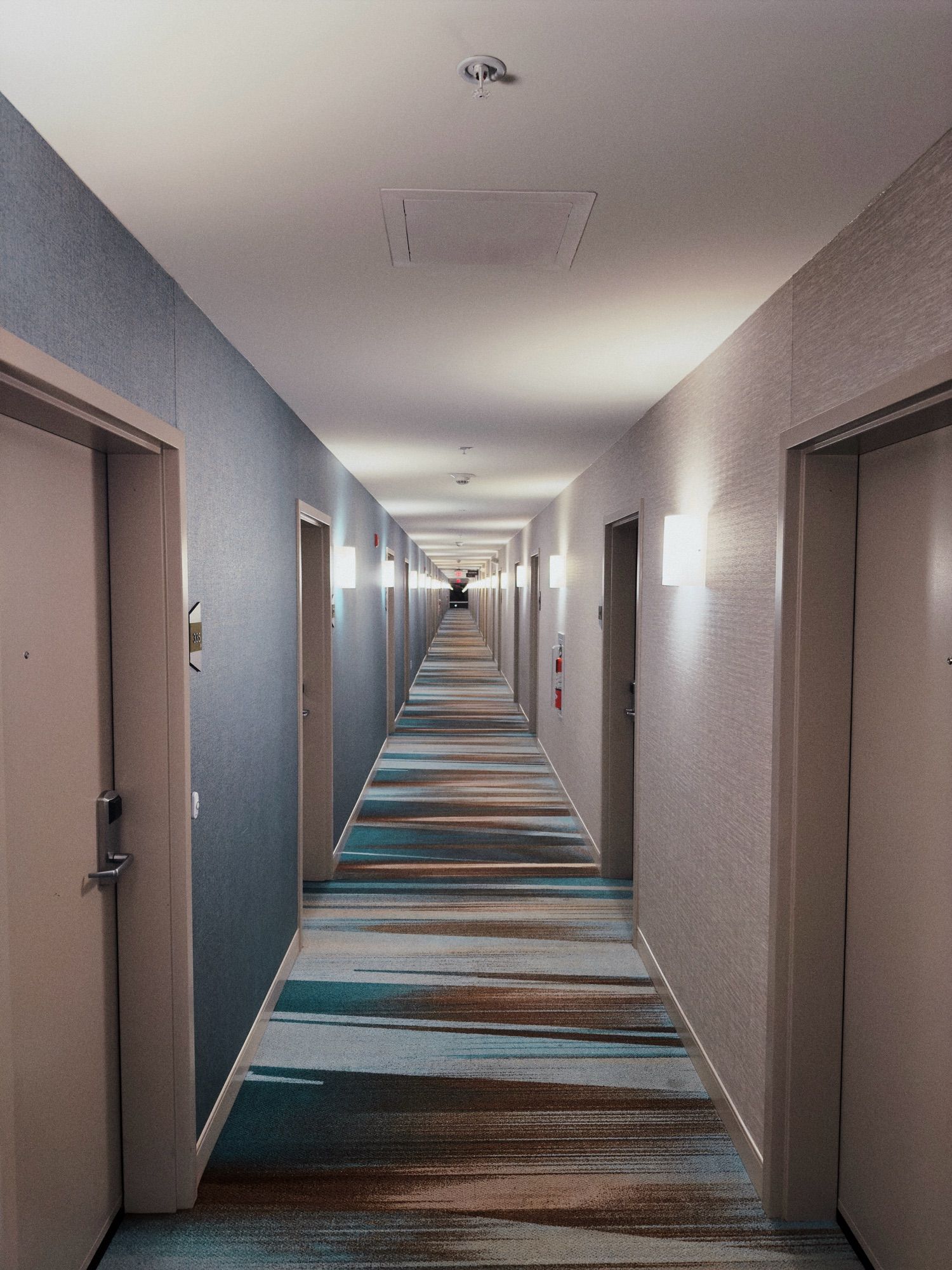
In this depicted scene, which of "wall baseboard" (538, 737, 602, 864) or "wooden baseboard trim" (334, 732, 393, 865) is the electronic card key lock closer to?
"wooden baseboard trim" (334, 732, 393, 865)

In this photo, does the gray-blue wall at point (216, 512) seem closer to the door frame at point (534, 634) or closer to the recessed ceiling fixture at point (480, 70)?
the recessed ceiling fixture at point (480, 70)

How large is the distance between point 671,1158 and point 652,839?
4.63ft

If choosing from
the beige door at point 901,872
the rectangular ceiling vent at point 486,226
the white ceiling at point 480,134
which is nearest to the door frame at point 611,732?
the white ceiling at point 480,134

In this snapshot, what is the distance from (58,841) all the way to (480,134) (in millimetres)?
1611

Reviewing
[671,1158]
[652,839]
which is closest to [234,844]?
[671,1158]

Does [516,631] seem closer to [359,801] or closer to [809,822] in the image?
[359,801]

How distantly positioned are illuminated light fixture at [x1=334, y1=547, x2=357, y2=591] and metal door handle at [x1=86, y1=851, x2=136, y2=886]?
282 centimetres

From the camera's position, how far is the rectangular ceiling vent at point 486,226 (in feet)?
5.61

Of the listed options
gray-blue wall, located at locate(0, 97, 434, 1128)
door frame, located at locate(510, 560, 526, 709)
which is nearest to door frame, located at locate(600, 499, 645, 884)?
gray-blue wall, located at locate(0, 97, 434, 1128)

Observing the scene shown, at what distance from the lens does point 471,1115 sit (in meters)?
2.66

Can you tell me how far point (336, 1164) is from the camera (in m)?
2.43

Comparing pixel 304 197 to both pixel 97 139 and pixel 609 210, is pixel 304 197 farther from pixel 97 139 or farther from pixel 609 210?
pixel 609 210

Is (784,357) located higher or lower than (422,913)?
higher

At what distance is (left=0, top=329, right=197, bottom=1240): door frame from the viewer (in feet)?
6.89
